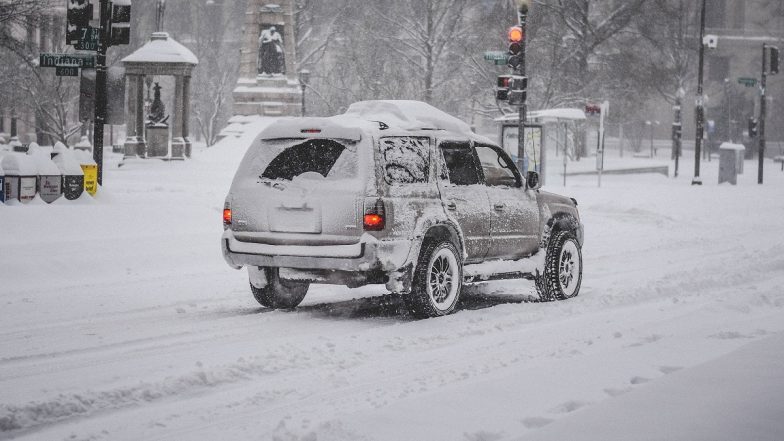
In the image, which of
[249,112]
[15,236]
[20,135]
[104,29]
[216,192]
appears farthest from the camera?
[20,135]

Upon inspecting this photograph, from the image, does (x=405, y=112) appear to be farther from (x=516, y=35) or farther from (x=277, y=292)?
(x=516, y=35)

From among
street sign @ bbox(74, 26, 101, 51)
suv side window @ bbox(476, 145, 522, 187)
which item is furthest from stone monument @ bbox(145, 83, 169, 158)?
suv side window @ bbox(476, 145, 522, 187)

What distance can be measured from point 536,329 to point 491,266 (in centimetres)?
162

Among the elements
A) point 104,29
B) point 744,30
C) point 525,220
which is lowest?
point 525,220

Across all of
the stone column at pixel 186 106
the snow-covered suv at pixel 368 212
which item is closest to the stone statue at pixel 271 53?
the stone column at pixel 186 106

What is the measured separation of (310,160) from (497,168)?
7.39 feet

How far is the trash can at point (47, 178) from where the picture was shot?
51.5 feet

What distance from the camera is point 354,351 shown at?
27.2ft

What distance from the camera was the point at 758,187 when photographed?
37.2m

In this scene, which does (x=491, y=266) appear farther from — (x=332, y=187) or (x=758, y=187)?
(x=758, y=187)

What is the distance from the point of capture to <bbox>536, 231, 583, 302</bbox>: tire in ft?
38.0

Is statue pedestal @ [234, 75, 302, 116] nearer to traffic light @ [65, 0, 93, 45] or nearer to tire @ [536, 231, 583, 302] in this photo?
traffic light @ [65, 0, 93, 45]

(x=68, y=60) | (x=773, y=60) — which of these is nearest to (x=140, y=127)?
(x=773, y=60)

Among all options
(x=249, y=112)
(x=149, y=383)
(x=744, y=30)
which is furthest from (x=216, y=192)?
(x=744, y=30)
